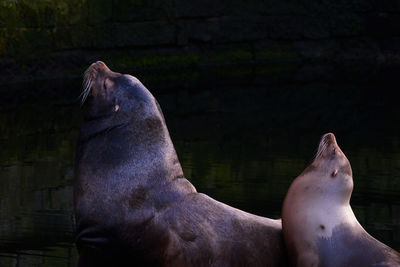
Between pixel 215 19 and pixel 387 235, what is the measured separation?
9.66 m

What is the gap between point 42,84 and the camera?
13.3m

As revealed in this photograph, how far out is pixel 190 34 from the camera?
15.5 metres

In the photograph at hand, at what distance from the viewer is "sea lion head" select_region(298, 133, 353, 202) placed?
5.30m

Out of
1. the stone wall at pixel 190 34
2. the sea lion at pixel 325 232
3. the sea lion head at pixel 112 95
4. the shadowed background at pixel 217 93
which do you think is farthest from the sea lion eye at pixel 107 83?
the stone wall at pixel 190 34

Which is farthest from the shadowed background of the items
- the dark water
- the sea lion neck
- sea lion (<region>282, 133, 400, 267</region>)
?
sea lion (<region>282, 133, 400, 267</region>)

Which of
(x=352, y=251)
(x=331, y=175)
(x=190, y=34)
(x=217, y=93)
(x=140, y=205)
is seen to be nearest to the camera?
(x=140, y=205)

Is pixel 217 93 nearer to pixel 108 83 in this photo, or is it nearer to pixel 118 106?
pixel 108 83

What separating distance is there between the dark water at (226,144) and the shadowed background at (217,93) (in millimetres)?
16

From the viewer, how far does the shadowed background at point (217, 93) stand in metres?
7.46

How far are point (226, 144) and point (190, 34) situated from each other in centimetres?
566

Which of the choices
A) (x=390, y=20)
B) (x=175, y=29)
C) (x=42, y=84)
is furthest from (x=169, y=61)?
(x=390, y=20)

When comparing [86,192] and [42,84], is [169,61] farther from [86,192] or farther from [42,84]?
[86,192]

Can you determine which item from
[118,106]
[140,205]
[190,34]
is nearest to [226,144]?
[118,106]

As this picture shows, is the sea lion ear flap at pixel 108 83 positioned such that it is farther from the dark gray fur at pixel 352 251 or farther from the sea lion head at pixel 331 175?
the dark gray fur at pixel 352 251
